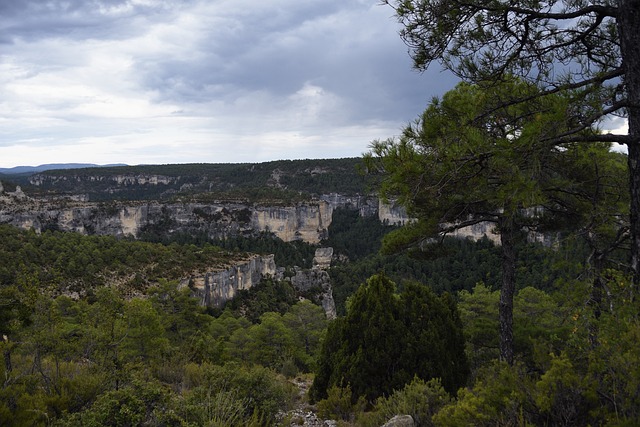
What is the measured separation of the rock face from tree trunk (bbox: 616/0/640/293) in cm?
2751

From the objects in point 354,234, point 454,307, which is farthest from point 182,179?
point 454,307

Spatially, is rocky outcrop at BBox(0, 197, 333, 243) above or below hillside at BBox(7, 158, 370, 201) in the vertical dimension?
below

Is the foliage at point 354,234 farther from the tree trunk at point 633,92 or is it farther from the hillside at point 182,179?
the tree trunk at point 633,92

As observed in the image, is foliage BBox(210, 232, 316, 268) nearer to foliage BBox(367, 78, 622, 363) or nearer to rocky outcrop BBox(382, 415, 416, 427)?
foliage BBox(367, 78, 622, 363)

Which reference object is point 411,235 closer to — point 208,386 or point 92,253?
point 208,386

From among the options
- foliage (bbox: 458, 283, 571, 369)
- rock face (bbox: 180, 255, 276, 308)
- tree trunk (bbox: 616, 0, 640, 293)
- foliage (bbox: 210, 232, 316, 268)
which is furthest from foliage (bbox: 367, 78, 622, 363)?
foliage (bbox: 210, 232, 316, 268)

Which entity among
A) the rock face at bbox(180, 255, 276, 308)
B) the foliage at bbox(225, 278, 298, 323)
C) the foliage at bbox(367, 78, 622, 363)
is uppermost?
the foliage at bbox(367, 78, 622, 363)

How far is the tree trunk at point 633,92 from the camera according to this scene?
3402 millimetres

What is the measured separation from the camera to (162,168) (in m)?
114

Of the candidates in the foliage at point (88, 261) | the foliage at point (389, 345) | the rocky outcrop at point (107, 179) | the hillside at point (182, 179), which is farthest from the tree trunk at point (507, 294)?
→ the rocky outcrop at point (107, 179)

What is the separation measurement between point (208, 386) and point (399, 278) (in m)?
41.8

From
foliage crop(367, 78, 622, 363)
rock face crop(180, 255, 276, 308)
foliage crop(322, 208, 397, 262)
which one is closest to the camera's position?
foliage crop(367, 78, 622, 363)

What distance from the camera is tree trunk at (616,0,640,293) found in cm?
340

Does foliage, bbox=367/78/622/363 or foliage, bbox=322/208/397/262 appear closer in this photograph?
foliage, bbox=367/78/622/363
